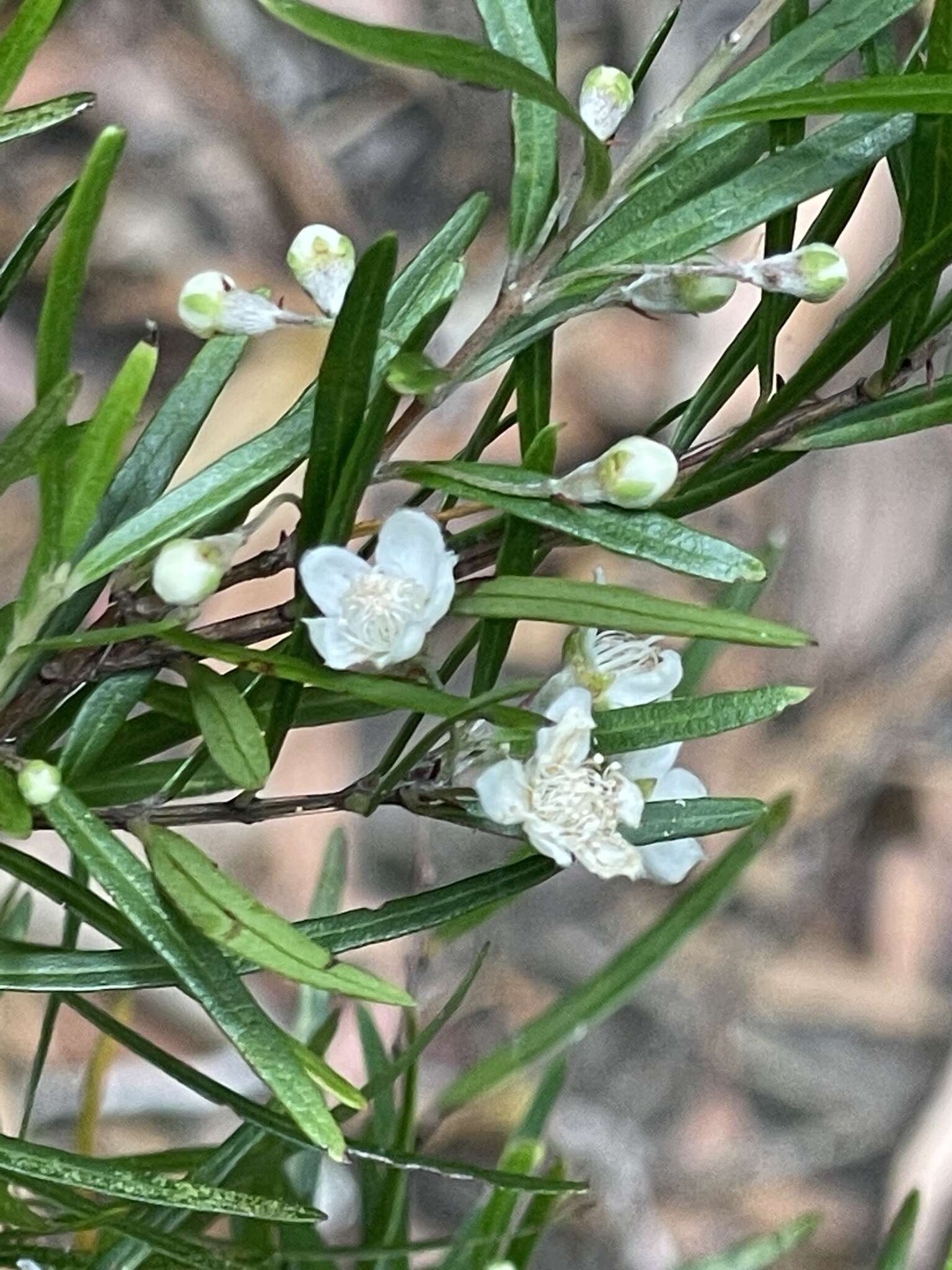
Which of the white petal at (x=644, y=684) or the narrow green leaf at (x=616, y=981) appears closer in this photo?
the white petal at (x=644, y=684)

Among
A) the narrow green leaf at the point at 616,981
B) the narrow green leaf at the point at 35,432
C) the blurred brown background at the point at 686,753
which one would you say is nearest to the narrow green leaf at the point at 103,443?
the narrow green leaf at the point at 35,432

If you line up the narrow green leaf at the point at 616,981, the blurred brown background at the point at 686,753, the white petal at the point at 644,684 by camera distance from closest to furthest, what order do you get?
the white petal at the point at 644,684, the narrow green leaf at the point at 616,981, the blurred brown background at the point at 686,753

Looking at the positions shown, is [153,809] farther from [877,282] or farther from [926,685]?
[926,685]

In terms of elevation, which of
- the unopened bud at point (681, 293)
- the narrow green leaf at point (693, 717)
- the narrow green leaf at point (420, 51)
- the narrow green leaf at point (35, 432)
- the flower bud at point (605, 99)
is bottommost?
the narrow green leaf at point (693, 717)

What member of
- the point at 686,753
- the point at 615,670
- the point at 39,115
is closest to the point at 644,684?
the point at 615,670

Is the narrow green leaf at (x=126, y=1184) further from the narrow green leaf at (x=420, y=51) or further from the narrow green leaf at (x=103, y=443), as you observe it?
the narrow green leaf at (x=420, y=51)

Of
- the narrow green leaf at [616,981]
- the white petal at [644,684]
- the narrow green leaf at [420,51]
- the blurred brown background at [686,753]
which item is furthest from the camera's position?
the blurred brown background at [686,753]

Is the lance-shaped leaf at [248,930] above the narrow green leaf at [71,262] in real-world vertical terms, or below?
below
